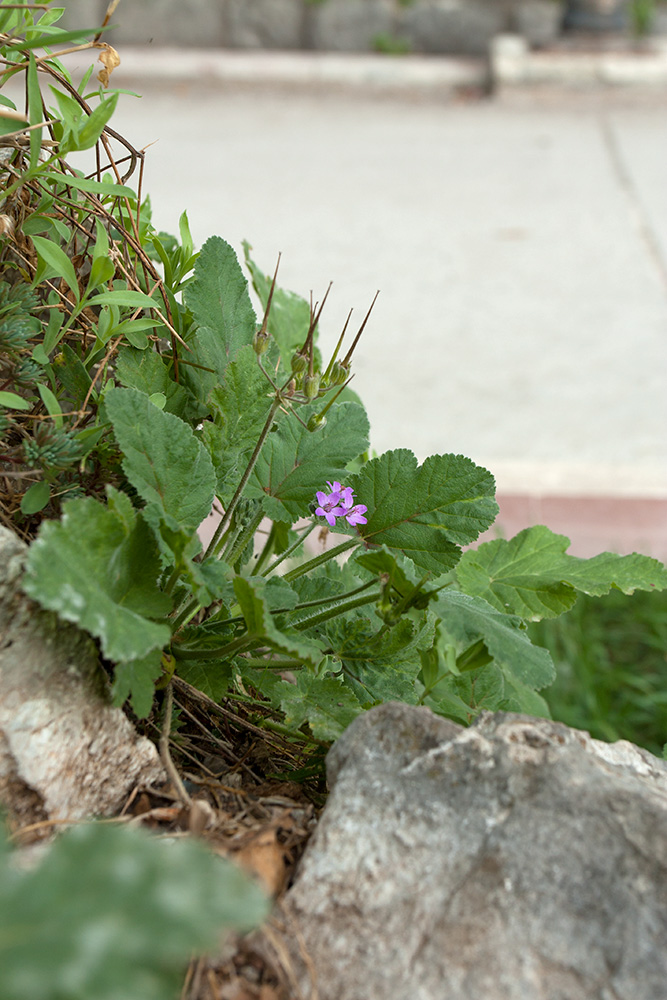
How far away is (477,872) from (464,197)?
448 centimetres

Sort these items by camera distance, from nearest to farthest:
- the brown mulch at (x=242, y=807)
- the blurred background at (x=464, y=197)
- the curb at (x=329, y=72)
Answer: the brown mulch at (x=242, y=807) → the blurred background at (x=464, y=197) → the curb at (x=329, y=72)

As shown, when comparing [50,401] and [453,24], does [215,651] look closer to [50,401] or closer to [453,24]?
[50,401]

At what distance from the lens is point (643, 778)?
0.86 metres

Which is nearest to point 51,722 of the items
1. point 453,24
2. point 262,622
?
point 262,622

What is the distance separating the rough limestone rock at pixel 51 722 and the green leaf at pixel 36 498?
0.12 ft

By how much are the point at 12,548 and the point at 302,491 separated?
0.28 m

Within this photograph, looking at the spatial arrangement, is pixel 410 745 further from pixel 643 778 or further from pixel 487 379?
pixel 487 379

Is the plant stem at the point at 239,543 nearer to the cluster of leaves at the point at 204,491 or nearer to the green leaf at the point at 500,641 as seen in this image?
the cluster of leaves at the point at 204,491

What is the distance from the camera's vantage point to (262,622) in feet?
2.62

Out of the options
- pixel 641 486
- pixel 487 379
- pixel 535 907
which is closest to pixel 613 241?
pixel 487 379

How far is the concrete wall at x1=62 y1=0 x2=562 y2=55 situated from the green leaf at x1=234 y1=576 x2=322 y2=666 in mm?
6318

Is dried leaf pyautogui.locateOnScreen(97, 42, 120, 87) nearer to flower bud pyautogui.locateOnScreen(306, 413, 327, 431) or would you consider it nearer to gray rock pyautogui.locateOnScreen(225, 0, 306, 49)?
flower bud pyautogui.locateOnScreen(306, 413, 327, 431)

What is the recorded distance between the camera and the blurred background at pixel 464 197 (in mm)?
3150

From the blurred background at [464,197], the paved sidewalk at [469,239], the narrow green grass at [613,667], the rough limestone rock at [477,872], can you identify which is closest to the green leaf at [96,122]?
the rough limestone rock at [477,872]
